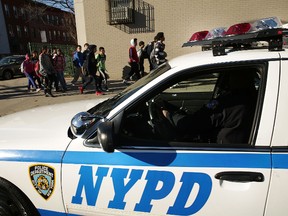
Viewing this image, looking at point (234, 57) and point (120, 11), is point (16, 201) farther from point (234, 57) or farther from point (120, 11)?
point (120, 11)

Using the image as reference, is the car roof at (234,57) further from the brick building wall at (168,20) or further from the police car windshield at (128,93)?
the brick building wall at (168,20)

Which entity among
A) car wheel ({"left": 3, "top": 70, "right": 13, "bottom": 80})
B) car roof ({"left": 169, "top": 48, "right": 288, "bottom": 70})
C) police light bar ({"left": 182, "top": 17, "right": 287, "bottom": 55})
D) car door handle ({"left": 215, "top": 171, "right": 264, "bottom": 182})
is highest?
police light bar ({"left": 182, "top": 17, "right": 287, "bottom": 55})

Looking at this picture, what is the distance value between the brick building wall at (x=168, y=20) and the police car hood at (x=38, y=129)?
1010cm

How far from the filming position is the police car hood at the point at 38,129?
2051 millimetres

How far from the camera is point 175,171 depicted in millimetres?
1766

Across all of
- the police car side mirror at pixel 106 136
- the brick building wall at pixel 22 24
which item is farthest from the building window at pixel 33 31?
the police car side mirror at pixel 106 136

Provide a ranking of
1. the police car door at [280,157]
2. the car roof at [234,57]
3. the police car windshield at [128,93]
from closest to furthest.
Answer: the police car door at [280,157], the car roof at [234,57], the police car windshield at [128,93]

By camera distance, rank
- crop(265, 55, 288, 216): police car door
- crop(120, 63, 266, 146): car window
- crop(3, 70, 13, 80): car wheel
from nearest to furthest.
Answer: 1. crop(265, 55, 288, 216): police car door
2. crop(120, 63, 266, 146): car window
3. crop(3, 70, 13, 80): car wheel

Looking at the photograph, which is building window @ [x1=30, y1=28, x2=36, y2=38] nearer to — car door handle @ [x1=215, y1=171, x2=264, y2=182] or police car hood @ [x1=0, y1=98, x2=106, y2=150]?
police car hood @ [x1=0, y1=98, x2=106, y2=150]

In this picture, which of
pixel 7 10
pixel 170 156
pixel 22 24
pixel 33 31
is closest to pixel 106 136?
pixel 170 156

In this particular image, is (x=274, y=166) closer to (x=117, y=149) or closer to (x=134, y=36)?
(x=117, y=149)

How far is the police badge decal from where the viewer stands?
6.45ft

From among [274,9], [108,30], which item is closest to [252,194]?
[274,9]

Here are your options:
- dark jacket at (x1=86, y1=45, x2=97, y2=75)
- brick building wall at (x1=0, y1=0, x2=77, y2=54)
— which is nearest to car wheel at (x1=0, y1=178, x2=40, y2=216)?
dark jacket at (x1=86, y1=45, x2=97, y2=75)
